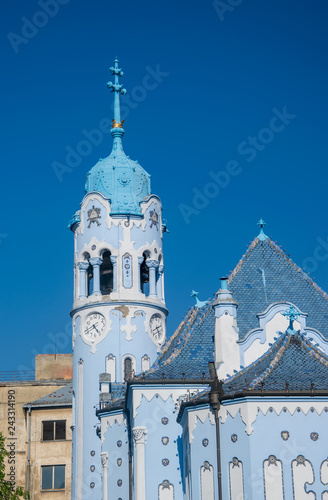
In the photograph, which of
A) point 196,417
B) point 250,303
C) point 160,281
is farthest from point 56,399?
point 196,417

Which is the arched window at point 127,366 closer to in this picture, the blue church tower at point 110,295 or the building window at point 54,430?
the blue church tower at point 110,295

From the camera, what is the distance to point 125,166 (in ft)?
162

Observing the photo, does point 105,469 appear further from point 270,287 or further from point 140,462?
point 270,287

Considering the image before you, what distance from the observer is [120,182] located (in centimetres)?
4897

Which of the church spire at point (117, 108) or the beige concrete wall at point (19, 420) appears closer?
the church spire at point (117, 108)

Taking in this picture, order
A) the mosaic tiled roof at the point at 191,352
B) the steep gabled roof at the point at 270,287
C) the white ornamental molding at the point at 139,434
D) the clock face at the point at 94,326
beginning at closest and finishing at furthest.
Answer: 1. the white ornamental molding at the point at 139,434
2. the mosaic tiled roof at the point at 191,352
3. the steep gabled roof at the point at 270,287
4. the clock face at the point at 94,326

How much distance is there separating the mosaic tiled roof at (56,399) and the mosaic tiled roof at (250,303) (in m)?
20.7

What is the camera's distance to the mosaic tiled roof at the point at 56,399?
62866mm

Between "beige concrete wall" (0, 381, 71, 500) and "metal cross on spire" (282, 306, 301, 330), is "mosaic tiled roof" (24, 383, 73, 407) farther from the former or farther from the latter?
"metal cross on spire" (282, 306, 301, 330)

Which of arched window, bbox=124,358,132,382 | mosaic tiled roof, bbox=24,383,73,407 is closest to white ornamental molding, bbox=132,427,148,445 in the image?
arched window, bbox=124,358,132,382

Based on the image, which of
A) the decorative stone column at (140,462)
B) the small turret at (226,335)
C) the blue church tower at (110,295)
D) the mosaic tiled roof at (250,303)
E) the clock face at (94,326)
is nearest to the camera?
the small turret at (226,335)

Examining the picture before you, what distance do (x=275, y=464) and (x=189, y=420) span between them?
14.2 ft

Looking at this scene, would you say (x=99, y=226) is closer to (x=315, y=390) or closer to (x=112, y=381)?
(x=112, y=381)

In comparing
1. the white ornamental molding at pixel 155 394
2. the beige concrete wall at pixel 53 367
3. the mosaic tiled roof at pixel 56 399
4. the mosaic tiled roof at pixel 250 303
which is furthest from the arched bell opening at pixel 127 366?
the beige concrete wall at pixel 53 367
